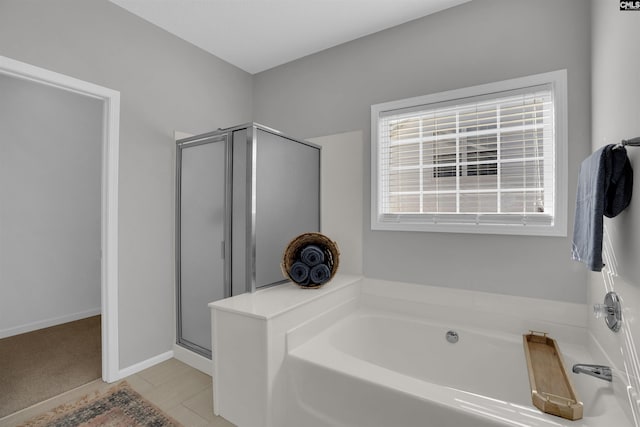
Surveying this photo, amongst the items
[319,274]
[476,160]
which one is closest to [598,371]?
[476,160]

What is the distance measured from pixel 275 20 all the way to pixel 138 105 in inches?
50.2

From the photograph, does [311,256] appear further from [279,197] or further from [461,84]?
[461,84]

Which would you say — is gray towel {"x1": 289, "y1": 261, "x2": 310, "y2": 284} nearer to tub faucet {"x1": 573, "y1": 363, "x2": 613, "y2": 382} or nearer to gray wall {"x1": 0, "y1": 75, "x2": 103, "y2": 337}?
tub faucet {"x1": 573, "y1": 363, "x2": 613, "y2": 382}

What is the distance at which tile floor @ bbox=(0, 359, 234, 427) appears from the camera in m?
1.86

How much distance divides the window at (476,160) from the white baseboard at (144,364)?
207 cm

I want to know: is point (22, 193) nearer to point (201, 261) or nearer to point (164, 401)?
point (201, 261)

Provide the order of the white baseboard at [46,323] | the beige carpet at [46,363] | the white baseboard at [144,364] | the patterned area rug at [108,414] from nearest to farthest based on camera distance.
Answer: the patterned area rug at [108,414] → the beige carpet at [46,363] → the white baseboard at [144,364] → the white baseboard at [46,323]

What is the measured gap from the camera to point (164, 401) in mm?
2037

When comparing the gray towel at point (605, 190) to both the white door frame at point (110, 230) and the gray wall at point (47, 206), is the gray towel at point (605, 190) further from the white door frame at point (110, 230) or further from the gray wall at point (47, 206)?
the gray wall at point (47, 206)

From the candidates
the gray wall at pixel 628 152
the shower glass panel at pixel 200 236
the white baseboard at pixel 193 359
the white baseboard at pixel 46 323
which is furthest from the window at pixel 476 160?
the white baseboard at pixel 46 323

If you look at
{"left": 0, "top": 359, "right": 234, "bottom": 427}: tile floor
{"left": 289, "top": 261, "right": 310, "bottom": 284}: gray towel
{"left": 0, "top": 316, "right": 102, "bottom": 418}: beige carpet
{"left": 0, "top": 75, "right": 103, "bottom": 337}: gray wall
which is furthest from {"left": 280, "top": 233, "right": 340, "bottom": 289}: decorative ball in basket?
{"left": 0, "top": 75, "right": 103, "bottom": 337}: gray wall

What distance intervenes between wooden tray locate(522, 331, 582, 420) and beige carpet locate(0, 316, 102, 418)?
9.27ft

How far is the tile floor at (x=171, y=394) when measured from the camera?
186cm

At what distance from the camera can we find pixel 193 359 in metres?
2.50
